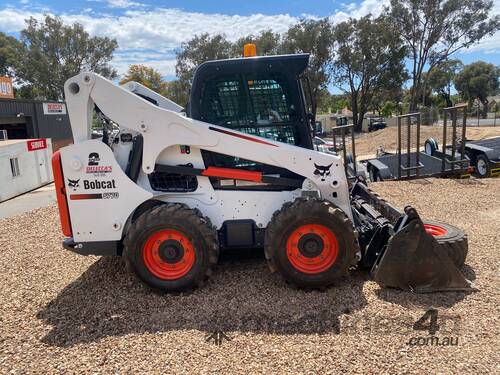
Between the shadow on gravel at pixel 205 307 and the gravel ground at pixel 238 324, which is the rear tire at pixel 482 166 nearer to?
the gravel ground at pixel 238 324

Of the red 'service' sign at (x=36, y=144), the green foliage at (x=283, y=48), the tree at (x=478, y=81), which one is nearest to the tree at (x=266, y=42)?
the green foliage at (x=283, y=48)

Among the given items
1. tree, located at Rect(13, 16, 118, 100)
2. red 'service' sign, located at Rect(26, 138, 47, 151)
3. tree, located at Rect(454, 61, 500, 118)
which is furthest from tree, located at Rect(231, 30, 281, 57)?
tree, located at Rect(454, 61, 500, 118)

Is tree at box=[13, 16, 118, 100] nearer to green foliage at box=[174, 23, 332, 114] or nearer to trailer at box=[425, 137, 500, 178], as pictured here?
green foliage at box=[174, 23, 332, 114]

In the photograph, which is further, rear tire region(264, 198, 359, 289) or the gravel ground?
rear tire region(264, 198, 359, 289)

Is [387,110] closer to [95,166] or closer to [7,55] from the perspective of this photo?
[7,55]

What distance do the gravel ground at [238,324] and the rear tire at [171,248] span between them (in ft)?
0.67

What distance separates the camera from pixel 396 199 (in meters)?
8.95

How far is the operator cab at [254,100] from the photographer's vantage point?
15.6 feet

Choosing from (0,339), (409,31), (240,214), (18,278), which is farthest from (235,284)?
(409,31)

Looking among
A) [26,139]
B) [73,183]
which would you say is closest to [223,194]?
[73,183]

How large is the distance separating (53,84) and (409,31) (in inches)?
1424

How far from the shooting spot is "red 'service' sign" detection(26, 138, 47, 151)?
1459 centimetres

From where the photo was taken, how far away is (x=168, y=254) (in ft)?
14.9

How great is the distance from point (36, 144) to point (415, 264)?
14.4 m
